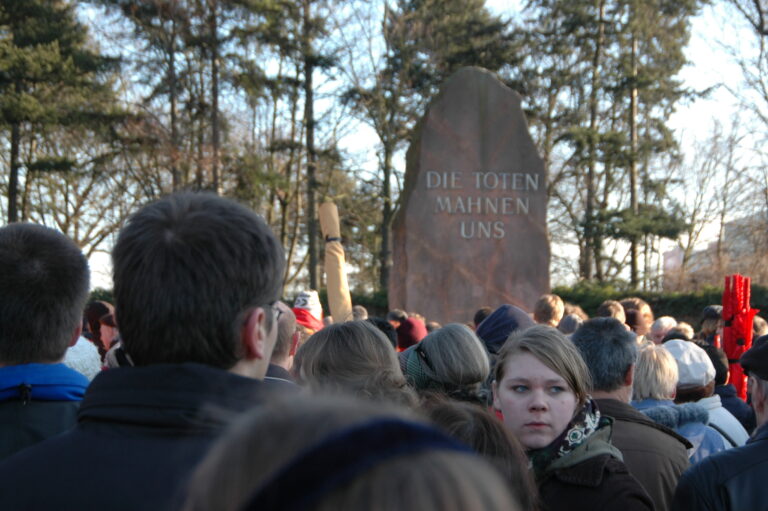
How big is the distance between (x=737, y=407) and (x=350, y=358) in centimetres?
304

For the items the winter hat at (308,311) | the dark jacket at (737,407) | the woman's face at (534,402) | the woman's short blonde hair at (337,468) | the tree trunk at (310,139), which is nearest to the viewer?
the woman's short blonde hair at (337,468)

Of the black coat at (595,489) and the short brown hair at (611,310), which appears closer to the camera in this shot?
the black coat at (595,489)

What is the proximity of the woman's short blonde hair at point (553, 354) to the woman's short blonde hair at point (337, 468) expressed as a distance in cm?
208

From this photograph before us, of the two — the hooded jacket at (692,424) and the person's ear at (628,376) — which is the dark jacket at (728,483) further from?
the hooded jacket at (692,424)

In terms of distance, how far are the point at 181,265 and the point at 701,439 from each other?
2.94m

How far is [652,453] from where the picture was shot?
10.1 feet

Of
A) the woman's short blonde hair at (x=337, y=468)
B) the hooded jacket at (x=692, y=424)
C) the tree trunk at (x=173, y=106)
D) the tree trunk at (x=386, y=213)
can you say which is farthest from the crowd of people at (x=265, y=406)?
the tree trunk at (x=386, y=213)

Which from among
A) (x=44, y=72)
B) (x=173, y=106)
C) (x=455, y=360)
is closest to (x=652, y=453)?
(x=455, y=360)

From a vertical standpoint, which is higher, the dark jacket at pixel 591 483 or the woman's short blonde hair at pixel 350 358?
the woman's short blonde hair at pixel 350 358

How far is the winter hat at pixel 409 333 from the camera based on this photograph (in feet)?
21.4

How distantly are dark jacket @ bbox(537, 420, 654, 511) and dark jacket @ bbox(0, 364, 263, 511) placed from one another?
51.1 inches

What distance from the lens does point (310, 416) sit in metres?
0.94

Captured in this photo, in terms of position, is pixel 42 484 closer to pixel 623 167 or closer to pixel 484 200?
pixel 484 200

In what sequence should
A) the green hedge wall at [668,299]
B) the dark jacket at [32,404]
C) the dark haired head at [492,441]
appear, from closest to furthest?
the dark haired head at [492,441], the dark jacket at [32,404], the green hedge wall at [668,299]
